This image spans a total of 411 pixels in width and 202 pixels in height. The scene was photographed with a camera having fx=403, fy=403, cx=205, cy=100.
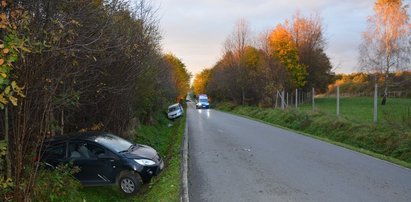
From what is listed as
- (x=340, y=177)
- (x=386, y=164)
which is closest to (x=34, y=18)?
(x=340, y=177)

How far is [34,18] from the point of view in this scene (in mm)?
6270

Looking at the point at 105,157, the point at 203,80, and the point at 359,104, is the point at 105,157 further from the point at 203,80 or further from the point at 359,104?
the point at 203,80

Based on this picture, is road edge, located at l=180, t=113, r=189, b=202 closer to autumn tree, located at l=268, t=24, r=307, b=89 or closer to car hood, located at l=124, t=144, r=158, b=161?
car hood, located at l=124, t=144, r=158, b=161

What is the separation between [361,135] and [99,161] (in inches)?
491

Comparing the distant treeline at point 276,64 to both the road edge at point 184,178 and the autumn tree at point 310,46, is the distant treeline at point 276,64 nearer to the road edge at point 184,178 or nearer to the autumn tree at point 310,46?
the autumn tree at point 310,46

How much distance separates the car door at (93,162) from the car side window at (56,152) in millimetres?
175

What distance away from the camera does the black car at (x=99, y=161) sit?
10.2 meters

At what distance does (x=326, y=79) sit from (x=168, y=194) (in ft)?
207

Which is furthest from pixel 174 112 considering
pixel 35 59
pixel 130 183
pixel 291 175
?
pixel 35 59

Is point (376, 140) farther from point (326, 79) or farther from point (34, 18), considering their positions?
point (326, 79)

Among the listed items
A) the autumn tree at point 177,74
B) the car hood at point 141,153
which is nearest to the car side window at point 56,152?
the car hood at point 141,153

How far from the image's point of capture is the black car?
400 inches

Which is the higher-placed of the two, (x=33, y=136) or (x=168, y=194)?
→ (x=33, y=136)

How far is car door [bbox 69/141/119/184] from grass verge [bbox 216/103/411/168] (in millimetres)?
8719
